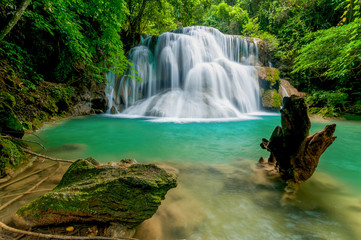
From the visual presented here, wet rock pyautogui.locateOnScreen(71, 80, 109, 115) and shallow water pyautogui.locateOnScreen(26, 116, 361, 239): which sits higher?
wet rock pyautogui.locateOnScreen(71, 80, 109, 115)

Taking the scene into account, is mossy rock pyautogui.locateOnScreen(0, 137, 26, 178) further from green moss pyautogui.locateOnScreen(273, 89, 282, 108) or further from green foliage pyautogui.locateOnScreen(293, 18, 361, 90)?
green moss pyautogui.locateOnScreen(273, 89, 282, 108)

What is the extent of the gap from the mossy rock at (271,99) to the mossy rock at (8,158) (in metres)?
13.4

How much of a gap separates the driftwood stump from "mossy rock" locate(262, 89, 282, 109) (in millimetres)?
11295

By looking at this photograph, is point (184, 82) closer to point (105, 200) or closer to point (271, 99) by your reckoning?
point (271, 99)

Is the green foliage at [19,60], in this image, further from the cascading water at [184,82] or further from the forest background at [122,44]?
the cascading water at [184,82]

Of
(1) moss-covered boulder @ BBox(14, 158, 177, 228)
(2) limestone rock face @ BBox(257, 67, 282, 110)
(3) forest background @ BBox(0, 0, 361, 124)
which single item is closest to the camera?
(1) moss-covered boulder @ BBox(14, 158, 177, 228)

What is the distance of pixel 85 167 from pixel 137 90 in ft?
37.4

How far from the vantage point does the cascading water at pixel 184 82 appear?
34.7 feet

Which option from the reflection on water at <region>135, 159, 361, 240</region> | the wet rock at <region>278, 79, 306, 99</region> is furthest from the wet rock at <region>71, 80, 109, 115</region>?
the wet rock at <region>278, 79, 306, 99</region>

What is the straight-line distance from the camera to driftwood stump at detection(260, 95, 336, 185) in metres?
2.10

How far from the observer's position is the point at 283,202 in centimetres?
190

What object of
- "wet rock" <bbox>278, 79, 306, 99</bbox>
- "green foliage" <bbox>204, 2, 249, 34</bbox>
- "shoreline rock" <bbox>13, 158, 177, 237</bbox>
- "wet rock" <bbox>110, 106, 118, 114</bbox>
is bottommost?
"shoreline rock" <bbox>13, 158, 177, 237</bbox>

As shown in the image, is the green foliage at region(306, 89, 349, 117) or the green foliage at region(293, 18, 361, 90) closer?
the green foliage at region(293, 18, 361, 90)

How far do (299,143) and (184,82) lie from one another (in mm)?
10947
